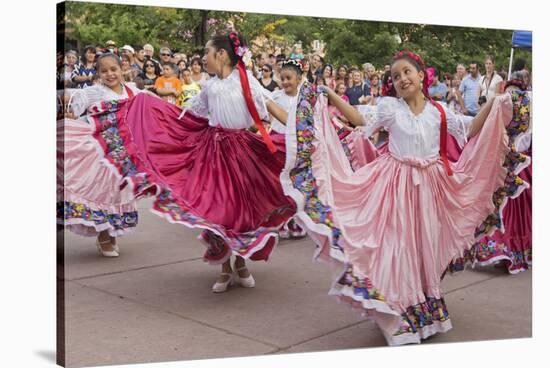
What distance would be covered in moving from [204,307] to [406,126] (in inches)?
66.8

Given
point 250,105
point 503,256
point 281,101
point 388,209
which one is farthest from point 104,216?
point 503,256

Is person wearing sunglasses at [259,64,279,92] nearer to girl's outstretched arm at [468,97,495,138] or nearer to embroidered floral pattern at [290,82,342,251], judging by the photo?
embroidered floral pattern at [290,82,342,251]

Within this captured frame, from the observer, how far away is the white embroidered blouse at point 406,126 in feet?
15.6

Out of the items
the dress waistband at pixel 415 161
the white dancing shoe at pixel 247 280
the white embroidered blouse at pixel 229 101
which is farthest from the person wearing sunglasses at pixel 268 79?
the white dancing shoe at pixel 247 280

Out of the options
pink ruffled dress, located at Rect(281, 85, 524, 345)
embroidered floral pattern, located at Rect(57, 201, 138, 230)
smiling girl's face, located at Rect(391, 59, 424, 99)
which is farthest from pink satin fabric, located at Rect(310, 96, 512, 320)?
embroidered floral pattern, located at Rect(57, 201, 138, 230)

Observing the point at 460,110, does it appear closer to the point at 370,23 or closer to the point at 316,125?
Answer: the point at 370,23

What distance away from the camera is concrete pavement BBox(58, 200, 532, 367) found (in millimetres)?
4570

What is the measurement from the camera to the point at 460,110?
17.7 ft

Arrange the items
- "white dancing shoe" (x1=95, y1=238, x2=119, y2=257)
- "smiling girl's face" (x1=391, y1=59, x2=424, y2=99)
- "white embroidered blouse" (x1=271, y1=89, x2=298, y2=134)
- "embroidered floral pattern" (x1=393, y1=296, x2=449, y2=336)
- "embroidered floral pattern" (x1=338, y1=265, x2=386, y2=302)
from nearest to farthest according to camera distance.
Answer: "embroidered floral pattern" (x1=338, y1=265, x2=386, y2=302) < "embroidered floral pattern" (x1=393, y1=296, x2=449, y2=336) < "smiling girl's face" (x1=391, y1=59, x2=424, y2=99) < "white dancing shoe" (x1=95, y1=238, x2=119, y2=257) < "white embroidered blouse" (x1=271, y1=89, x2=298, y2=134)

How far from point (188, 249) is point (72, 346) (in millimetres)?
1260

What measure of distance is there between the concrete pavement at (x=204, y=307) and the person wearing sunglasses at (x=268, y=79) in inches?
41.4

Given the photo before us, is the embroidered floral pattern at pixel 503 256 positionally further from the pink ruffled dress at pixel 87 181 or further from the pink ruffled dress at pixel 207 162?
the pink ruffled dress at pixel 87 181

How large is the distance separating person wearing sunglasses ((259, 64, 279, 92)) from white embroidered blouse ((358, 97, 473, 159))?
67 centimetres

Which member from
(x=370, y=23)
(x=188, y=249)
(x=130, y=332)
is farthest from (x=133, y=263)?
(x=370, y=23)
